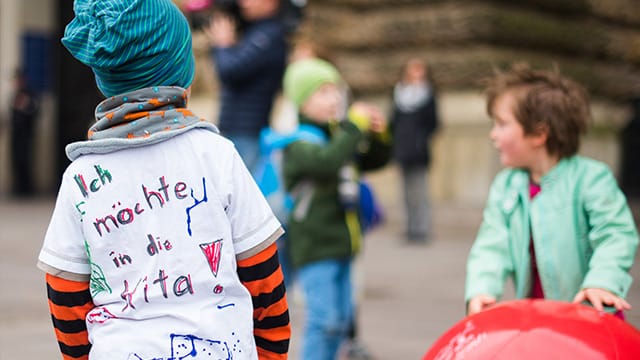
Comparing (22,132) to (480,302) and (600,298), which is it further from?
(600,298)

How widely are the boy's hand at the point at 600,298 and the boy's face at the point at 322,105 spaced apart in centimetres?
195

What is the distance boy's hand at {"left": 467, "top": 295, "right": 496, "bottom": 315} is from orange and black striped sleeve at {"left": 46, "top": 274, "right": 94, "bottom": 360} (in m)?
1.30

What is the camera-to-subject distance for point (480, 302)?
305cm

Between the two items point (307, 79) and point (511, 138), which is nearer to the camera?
point (511, 138)

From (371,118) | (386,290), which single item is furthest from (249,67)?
(386,290)

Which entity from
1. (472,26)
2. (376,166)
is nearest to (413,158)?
(472,26)

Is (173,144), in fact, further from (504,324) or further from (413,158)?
(413,158)

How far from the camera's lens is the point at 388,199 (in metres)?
14.1

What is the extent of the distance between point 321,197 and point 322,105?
0.42 metres

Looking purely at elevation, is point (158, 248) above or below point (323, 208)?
above

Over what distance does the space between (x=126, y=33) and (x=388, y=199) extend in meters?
12.2

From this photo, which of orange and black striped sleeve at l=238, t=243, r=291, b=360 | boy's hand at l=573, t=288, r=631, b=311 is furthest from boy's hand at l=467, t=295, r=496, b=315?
orange and black striped sleeve at l=238, t=243, r=291, b=360

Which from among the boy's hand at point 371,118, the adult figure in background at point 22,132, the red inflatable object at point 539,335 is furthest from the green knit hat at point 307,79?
the adult figure in background at point 22,132

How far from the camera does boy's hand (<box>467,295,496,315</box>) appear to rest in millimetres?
3035
